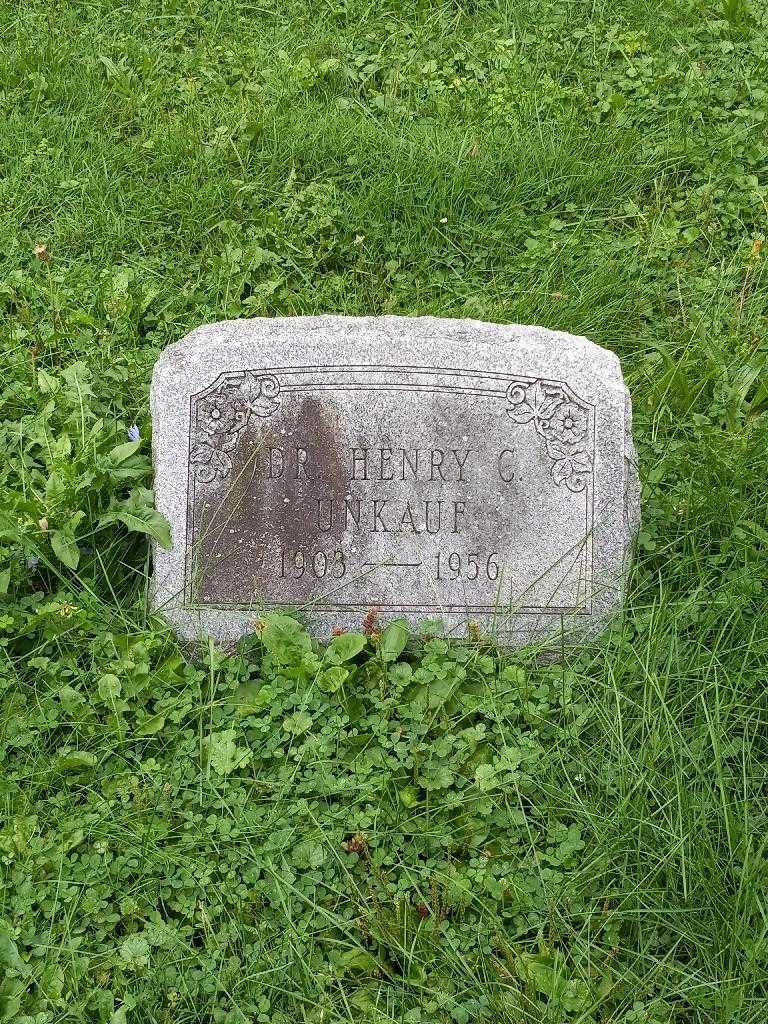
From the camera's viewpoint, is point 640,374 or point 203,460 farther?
point 640,374

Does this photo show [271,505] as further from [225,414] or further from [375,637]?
[375,637]

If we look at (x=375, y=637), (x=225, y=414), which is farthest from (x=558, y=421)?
(x=225, y=414)

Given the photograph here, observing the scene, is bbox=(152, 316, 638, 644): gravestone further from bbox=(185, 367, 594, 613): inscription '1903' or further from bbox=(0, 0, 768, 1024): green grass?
bbox=(0, 0, 768, 1024): green grass

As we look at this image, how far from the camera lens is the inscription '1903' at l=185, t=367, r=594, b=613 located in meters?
3.61

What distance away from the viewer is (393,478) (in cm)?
367

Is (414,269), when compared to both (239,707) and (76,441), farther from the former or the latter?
(239,707)

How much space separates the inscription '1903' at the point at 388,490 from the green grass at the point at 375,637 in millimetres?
225

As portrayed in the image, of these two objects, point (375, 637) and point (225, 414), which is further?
point (225, 414)

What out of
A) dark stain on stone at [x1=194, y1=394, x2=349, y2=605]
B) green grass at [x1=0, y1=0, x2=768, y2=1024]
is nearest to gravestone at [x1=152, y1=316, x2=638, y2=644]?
dark stain on stone at [x1=194, y1=394, x2=349, y2=605]

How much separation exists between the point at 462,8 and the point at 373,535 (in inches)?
122

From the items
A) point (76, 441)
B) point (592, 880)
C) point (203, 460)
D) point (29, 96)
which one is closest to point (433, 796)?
point (592, 880)

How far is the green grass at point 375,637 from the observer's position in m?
2.94

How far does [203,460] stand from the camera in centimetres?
370

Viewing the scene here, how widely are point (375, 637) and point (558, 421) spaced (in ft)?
3.16
